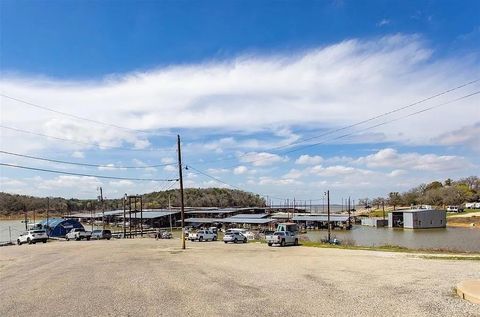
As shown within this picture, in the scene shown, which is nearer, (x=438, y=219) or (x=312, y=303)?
(x=312, y=303)

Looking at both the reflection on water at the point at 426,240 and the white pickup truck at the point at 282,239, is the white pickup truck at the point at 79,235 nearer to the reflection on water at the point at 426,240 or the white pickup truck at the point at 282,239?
the white pickup truck at the point at 282,239

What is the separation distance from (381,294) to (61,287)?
42.4ft

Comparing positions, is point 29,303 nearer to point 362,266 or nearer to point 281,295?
point 281,295

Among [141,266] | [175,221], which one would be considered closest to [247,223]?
[175,221]

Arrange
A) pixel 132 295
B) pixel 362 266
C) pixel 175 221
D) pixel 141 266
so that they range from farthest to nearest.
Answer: pixel 175 221
pixel 141 266
pixel 362 266
pixel 132 295

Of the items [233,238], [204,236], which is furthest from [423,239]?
[204,236]

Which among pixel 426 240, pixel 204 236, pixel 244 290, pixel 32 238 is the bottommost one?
pixel 426 240

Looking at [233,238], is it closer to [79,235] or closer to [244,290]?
[79,235]

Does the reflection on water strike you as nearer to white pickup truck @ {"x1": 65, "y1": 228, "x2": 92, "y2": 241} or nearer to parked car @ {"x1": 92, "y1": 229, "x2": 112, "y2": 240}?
parked car @ {"x1": 92, "y1": 229, "x2": 112, "y2": 240}

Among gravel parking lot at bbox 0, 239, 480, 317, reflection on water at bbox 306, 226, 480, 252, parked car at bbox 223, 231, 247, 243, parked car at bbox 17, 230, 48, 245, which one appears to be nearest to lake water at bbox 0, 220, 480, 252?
reflection on water at bbox 306, 226, 480, 252

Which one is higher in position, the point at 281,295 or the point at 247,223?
the point at 281,295

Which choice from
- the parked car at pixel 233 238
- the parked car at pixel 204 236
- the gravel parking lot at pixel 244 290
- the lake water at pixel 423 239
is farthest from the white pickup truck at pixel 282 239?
the gravel parking lot at pixel 244 290

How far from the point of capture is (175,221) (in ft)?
437

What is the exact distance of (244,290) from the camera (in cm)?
1723
